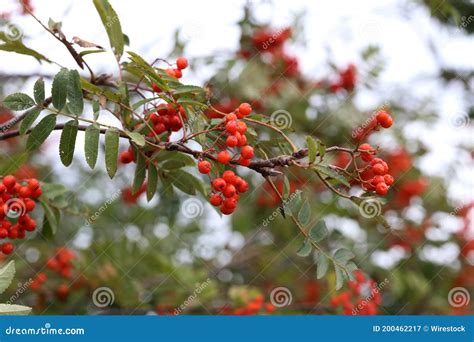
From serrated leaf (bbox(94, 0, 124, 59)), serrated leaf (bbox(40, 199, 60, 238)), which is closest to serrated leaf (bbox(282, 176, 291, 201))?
serrated leaf (bbox(94, 0, 124, 59))

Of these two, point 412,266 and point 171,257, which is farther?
point 412,266

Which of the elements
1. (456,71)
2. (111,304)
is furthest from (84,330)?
(456,71)

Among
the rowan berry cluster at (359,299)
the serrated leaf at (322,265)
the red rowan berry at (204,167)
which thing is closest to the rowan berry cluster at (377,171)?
the serrated leaf at (322,265)

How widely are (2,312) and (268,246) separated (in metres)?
3.62

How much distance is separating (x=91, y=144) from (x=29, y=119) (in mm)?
248

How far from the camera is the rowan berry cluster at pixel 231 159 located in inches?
86.7

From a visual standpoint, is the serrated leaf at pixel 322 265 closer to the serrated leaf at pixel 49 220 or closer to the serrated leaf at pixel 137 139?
the serrated leaf at pixel 137 139

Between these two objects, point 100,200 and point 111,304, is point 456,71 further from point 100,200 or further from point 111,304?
point 111,304

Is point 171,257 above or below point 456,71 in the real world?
below

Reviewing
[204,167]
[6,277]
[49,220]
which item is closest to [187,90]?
[204,167]

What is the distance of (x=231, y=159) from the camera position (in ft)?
7.44

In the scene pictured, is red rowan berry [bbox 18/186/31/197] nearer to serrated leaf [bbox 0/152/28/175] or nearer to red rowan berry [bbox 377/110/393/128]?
serrated leaf [bbox 0/152/28/175]

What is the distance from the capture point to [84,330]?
321cm

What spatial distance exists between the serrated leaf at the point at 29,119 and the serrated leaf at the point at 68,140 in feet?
0.36
